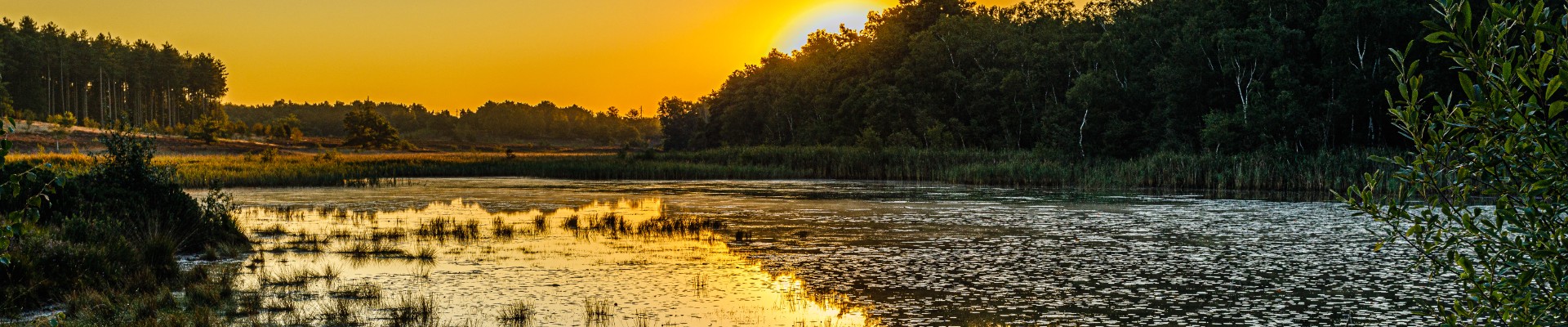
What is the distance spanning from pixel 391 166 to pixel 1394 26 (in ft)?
162

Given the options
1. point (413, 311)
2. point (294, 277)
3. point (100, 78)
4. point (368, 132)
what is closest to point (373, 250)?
point (294, 277)

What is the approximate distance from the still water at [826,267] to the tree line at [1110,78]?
1263 cm

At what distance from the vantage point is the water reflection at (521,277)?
34.7 ft

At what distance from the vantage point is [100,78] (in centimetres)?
11362

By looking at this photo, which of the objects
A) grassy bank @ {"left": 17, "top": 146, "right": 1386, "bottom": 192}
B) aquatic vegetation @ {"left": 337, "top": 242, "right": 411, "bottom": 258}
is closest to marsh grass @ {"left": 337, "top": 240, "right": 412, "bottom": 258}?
aquatic vegetation @ {"left": 337, "top": 242, "right": 411, "bottom": 258}

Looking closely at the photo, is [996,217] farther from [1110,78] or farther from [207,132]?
[207,132]

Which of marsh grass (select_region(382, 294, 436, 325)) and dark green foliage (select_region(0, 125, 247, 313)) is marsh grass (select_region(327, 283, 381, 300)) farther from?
dark green foliage (select_region(0, 125, 247, 313))

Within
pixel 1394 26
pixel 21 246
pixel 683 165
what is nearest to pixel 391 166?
pixel 683 165

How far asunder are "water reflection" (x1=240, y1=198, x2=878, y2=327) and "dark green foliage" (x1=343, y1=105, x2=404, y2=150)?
306 feet

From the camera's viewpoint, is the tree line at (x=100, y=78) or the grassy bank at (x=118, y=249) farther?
the tree line at (x=100, y=78)

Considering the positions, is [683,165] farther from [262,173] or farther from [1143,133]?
[1143,133]

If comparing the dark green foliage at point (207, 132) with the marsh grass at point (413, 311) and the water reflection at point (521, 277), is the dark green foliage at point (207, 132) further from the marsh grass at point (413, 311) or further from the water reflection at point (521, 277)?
the marsh grass at point (413, 311)

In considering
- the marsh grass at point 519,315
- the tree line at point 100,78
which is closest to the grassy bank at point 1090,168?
the marsh grass at point 519,315

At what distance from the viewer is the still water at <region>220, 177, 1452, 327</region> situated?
10.9 m
